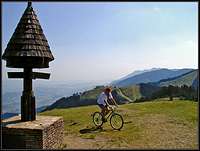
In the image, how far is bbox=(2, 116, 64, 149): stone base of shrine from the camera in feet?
34.4

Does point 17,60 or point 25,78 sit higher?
point 17,60

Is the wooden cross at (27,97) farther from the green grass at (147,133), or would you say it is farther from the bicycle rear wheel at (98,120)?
the bicycle rear wheel at (98,120)

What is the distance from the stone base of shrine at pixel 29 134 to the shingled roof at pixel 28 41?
2.63m

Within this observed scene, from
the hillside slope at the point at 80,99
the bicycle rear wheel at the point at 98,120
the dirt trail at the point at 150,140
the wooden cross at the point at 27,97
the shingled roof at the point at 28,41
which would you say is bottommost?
the hillside slope at the point at 80,99

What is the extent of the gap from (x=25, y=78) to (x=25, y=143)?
2.75m

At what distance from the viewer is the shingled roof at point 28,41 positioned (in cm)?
1162

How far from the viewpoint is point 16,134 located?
10.7 metres

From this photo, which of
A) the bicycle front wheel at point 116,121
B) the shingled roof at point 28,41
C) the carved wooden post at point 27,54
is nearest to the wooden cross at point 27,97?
the carved wooden post at point 27,54

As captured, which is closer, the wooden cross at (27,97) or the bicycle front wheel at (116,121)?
the wooden cross at (27,97)

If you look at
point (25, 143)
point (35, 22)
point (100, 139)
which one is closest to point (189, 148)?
point (100, 139)

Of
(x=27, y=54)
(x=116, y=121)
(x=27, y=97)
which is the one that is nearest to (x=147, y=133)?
(x=116, y=121)

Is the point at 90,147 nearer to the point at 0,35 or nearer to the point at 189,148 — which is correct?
the point at 189,148

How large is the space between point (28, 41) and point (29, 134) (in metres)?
3.69

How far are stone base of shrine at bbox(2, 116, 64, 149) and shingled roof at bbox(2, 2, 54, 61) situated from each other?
8.64ft
